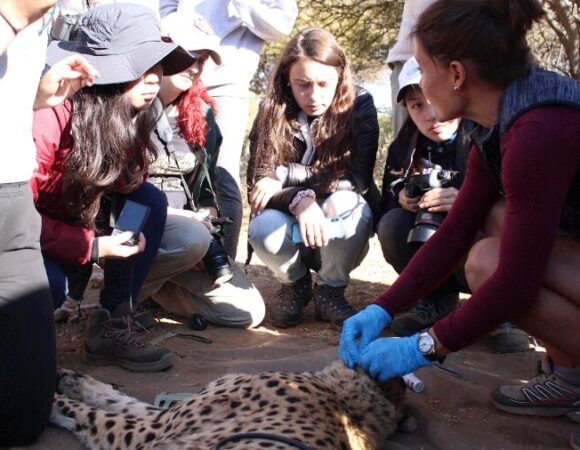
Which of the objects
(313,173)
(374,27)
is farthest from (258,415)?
(374,27)

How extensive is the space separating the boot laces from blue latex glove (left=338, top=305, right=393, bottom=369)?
1048mm

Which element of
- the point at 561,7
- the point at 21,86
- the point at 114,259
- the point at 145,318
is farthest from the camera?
the point at 561,7

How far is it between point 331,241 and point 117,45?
62.4 inches

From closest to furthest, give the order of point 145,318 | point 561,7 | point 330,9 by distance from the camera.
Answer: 1. point 145,318
2. point 561,7
3. point 330,9

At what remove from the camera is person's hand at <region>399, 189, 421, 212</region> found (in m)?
3.94

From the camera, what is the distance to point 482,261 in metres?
2.82

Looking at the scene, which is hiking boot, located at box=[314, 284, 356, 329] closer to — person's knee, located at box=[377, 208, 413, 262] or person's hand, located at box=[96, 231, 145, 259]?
person's knee, located at box=[377, 208, 413, 262]

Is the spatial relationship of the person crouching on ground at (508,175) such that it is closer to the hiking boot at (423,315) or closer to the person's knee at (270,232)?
the hiking boot at (423,315)

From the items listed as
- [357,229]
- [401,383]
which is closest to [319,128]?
[357,229]

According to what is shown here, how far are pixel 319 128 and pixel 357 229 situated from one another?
0.61m

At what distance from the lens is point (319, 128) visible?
13.8 feet

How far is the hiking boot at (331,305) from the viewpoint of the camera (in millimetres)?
4062

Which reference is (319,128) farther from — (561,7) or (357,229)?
(561,7)

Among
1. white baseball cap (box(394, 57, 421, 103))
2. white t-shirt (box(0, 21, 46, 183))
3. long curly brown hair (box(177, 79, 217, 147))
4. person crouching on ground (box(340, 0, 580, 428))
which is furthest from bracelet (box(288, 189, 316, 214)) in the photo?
white t-shirt (box(0, 21, 46, 183))
